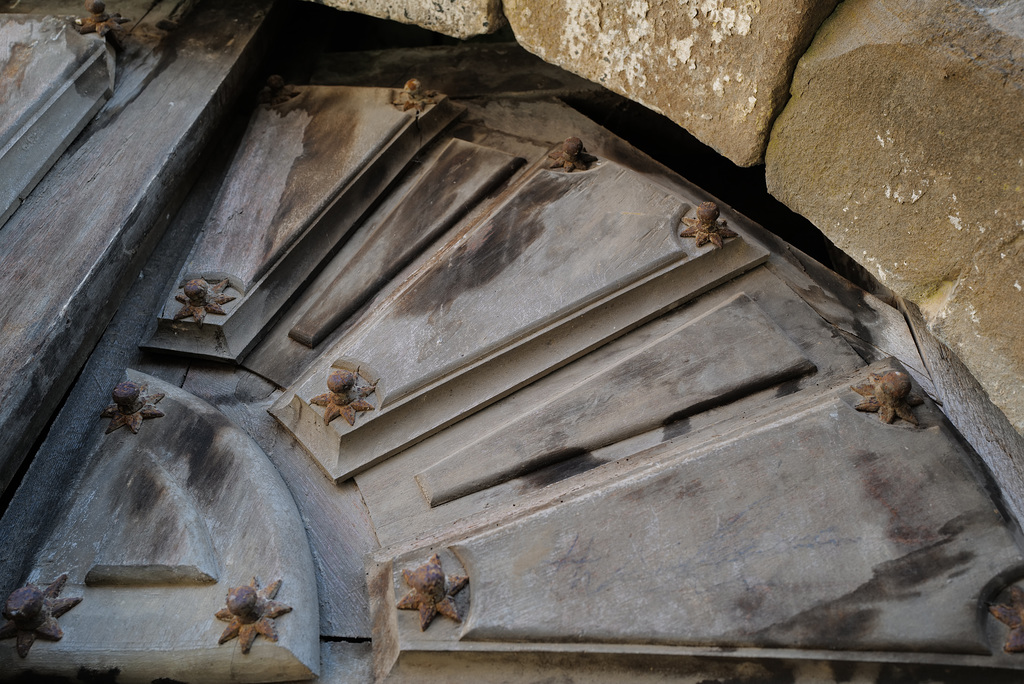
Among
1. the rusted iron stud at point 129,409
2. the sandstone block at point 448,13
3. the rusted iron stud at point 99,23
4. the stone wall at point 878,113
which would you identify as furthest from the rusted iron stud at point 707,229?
the rusted iron stud at point 99,23

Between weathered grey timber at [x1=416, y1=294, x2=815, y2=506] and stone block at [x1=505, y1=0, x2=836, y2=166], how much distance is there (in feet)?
1.34

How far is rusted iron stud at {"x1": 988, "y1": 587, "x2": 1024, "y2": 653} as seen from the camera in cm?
109

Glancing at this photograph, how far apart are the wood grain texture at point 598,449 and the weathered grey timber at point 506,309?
0.08 feet

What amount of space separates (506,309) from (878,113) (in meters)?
0.74

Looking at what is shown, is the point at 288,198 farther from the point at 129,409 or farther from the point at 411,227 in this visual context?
the point at 129,409

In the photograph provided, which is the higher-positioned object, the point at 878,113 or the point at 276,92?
the point at 276,92

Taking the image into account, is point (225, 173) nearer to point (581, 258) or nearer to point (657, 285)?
point (581, 258)

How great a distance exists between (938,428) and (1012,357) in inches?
7.0

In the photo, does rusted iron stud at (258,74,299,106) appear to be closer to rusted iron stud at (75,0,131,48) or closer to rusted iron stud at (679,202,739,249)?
rusted iron stud at (75,0,131,48)

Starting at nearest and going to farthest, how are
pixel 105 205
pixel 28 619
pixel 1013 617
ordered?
1. pixel 1013 617
2. pixel 28 619
3. pixel 105 205

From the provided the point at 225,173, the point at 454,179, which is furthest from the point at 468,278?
the point at 225,173

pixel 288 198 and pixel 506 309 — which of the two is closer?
pixel 506 309

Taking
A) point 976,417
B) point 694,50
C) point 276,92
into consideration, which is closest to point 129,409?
point 276,92

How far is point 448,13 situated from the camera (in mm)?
1821
